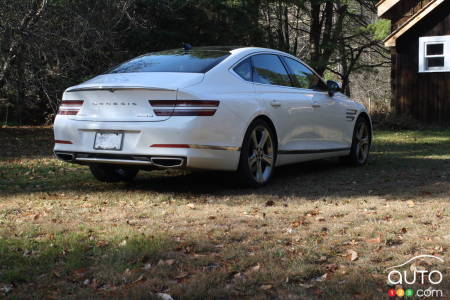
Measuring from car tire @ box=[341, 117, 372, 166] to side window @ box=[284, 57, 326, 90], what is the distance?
1050 millimetres

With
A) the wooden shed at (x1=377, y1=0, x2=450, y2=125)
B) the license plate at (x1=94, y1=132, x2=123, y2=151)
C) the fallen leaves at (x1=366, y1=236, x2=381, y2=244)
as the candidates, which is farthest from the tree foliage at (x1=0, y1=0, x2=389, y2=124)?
the fallen leaves at (x1=366, y1=236, x2=381, y2=244)

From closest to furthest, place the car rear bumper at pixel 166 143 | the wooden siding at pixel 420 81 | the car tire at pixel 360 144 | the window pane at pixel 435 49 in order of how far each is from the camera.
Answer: the car rear bumper at pixel 166 143
the car tire at pixel 360 144
the wooden siding at pixel 420 81
the window pane at pixel 435 49

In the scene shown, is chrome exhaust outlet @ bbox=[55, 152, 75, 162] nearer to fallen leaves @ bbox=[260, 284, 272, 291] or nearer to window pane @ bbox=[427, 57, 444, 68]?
fallen leaves @ bbox=[260, 284, 272, 291]

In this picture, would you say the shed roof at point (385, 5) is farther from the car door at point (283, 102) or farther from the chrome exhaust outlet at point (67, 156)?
the chrome exhaust outlet at point (67, 156)

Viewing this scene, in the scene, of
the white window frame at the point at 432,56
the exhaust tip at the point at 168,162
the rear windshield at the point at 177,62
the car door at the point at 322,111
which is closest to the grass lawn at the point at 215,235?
the exhaust tip at the point at 168,162

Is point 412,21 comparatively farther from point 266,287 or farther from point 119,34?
point 266,287

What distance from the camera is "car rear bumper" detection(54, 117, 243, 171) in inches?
237

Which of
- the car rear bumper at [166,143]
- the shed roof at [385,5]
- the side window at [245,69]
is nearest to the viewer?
the car rear bumper at [166,143]

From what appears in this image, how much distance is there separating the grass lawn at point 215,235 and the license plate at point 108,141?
1.71 feet

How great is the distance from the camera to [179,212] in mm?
5508

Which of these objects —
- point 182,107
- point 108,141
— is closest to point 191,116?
point 182,107

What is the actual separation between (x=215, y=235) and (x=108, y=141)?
83.3 inches

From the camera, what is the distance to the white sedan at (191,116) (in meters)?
6.07

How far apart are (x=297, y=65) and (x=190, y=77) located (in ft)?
7.78
